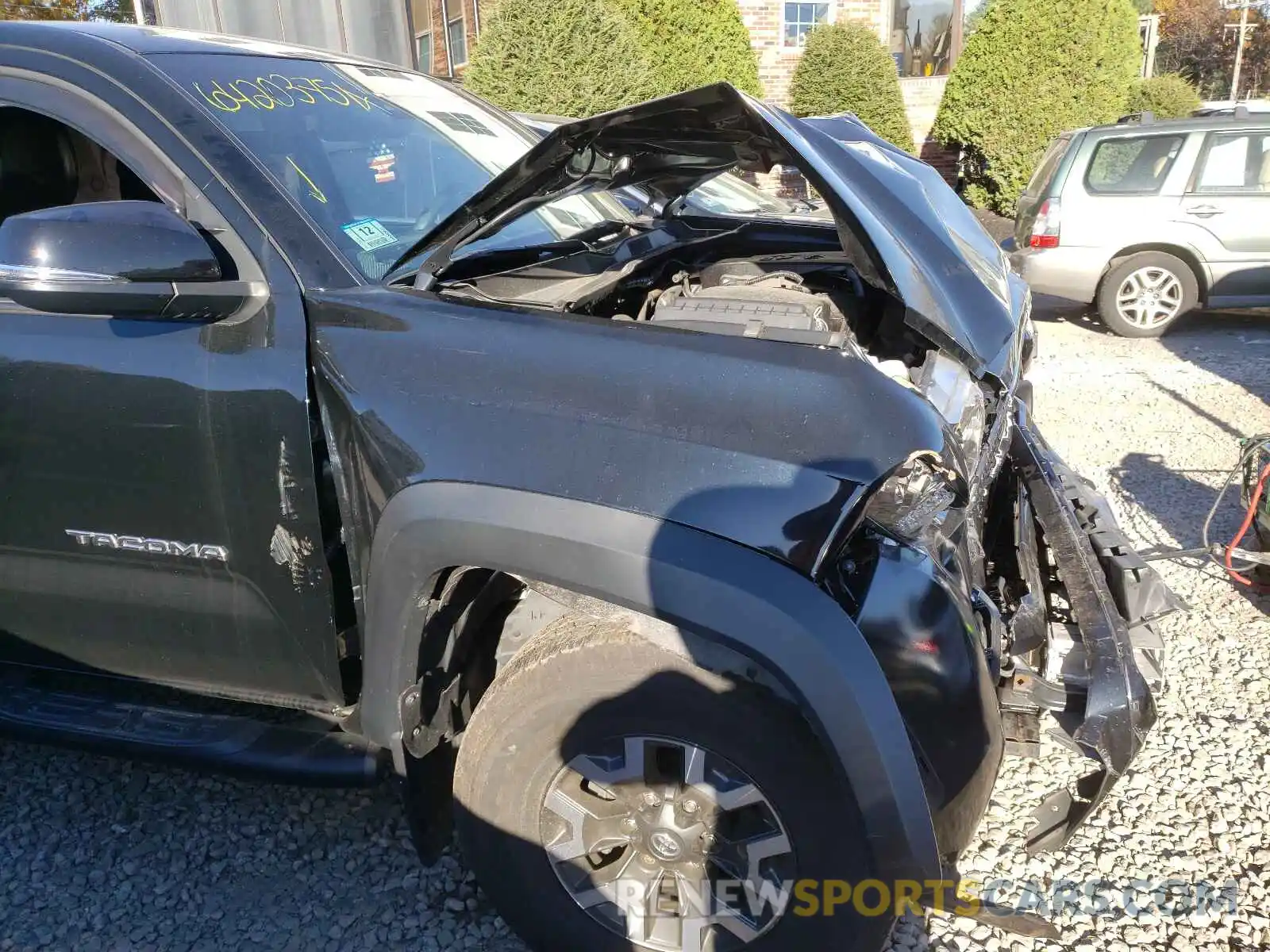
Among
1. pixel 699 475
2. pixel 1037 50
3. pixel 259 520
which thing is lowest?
pixel 259 520

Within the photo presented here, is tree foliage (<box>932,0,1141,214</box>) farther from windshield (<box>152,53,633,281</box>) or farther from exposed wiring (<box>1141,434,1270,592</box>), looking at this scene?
windshield (<box>152,53,633,281</box>)

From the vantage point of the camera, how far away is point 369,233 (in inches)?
92.2

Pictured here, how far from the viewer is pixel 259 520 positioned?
6.97 ft

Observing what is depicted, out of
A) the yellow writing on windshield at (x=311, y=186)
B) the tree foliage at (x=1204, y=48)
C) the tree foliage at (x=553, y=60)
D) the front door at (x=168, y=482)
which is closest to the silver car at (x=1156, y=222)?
the tree foliage at (x=553, y=60)

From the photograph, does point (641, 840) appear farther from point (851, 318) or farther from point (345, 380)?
point (851, 318)

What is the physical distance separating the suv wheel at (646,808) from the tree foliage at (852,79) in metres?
13.9

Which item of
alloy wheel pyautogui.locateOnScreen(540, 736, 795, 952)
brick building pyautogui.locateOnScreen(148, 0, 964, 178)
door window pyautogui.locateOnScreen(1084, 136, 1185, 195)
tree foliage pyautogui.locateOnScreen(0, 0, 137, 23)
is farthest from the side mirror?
tree foliage pyautogui.locateOnScreen(0, 0, 137, 23)

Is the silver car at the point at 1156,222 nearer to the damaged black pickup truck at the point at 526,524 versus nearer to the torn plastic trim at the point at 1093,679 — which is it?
the torn plastic trim at the point at 1093,679

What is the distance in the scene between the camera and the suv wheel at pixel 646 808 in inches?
74.1

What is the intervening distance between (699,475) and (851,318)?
4.43 ft

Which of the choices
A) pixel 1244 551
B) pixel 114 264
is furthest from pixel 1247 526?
pixel 114 264

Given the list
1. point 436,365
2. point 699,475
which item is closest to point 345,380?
point 436,365

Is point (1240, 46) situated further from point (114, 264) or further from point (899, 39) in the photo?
point (114, 264)

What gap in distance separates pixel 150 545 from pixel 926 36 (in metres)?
17.4
